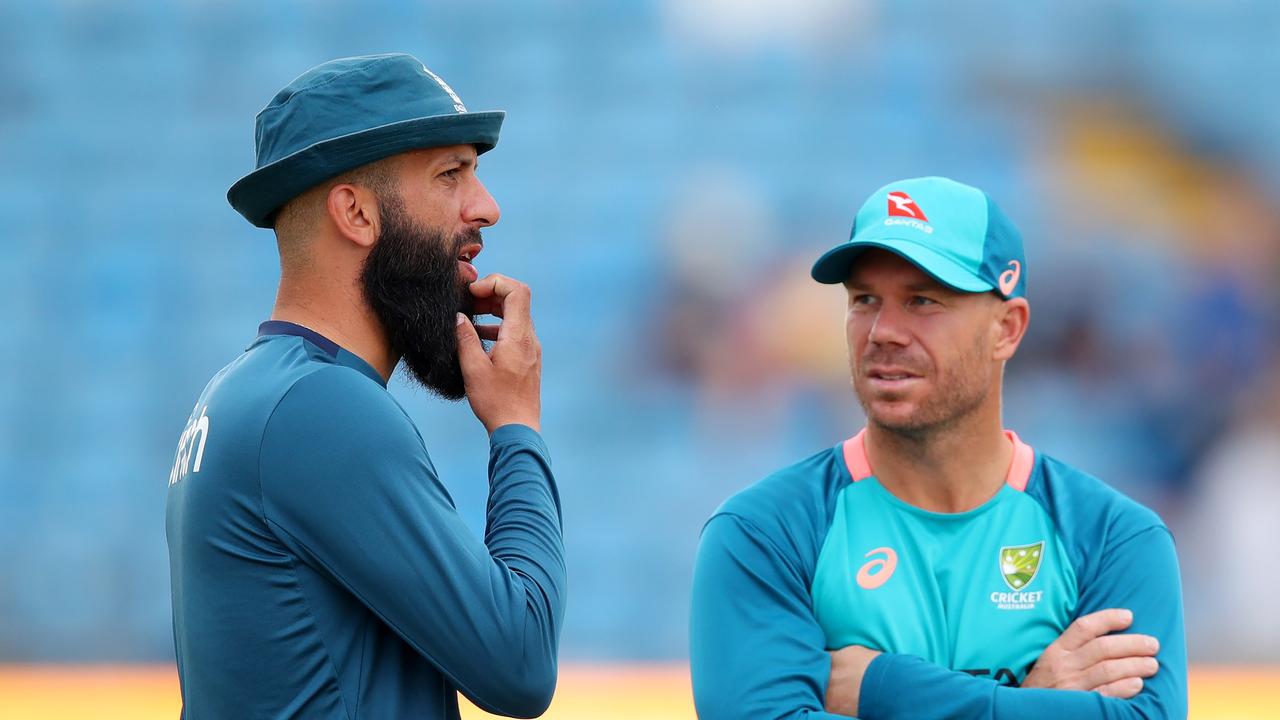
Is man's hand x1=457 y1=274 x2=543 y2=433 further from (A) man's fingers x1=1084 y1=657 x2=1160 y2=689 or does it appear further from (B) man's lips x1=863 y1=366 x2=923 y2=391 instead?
(A) man's fingers x1=1084 y1=657 x2=1160 y2=689

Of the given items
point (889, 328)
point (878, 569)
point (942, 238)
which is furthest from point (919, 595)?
point (942, 238)

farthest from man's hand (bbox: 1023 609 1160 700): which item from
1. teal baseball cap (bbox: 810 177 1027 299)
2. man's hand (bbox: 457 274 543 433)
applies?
man's hand (bbox: 457 274 543 433)

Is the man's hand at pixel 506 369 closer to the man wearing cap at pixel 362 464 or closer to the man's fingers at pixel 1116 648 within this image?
the man wearing cap at pixel 362 464

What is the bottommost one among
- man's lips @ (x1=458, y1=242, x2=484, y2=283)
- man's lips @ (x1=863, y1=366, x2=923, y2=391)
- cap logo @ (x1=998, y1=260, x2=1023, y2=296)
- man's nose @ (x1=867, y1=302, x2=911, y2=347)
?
man's lips @ (x1=863, y1=366, x2=923, y2=391)

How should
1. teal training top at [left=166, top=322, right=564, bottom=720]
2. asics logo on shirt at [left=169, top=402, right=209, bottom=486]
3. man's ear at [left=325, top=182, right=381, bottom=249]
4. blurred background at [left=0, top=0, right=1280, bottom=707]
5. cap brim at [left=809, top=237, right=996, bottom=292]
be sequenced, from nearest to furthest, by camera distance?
teal training top at [left=166, top=322, right=564, bottom=720]
asics logo on shirt at [left=169, top=402, right=209, bottom=486]
man's ear at [left=325, top=182, right=381, bottom=249]
cap brim at [left=809, top=237, right=996, bottom=292]
blurred background at [left=0, top=0, right=1280, bottom=707]

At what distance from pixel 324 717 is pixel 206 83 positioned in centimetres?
702

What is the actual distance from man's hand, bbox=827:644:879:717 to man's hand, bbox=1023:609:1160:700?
24cm

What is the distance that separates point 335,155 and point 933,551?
3.54 feet

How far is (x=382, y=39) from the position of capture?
8164mm

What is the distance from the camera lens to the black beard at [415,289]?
6.61 feet

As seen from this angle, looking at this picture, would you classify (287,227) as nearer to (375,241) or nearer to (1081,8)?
(375,241)

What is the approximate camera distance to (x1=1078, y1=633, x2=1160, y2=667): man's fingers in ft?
6.96

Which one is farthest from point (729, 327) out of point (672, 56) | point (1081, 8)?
point (1081, 8)

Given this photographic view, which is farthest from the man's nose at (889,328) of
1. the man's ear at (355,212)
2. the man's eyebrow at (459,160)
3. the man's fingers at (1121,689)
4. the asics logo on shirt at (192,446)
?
→ the asics logo on shirt at (192,446)
